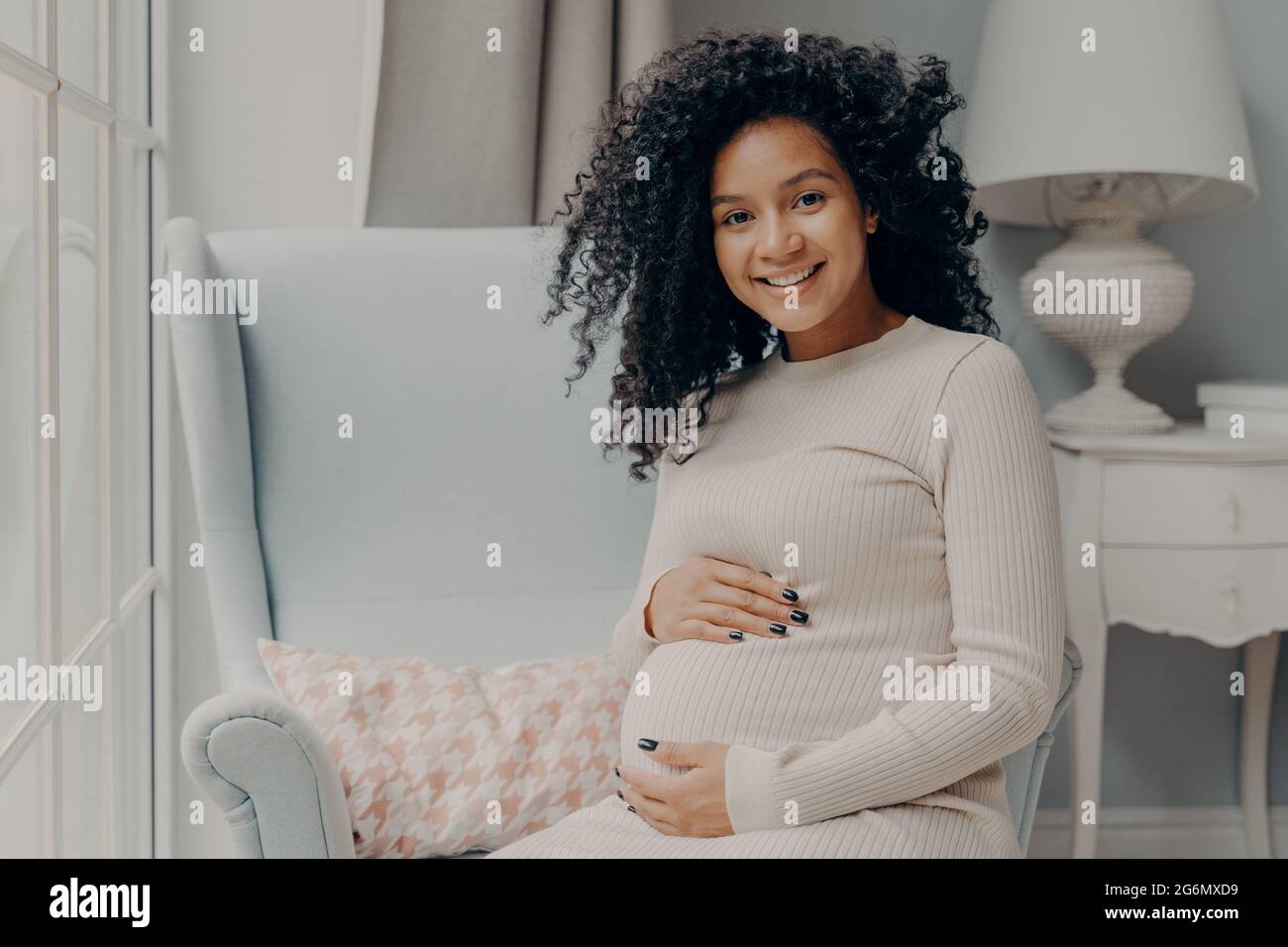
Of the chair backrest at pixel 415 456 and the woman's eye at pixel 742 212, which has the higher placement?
the woman's eye at pixel 742 212

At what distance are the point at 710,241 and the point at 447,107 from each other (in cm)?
59

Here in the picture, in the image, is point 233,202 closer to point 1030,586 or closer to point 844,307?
point 844,307

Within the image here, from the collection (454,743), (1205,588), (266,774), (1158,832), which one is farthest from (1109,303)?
(266,774)

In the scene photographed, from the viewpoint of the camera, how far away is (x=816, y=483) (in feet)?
3.08

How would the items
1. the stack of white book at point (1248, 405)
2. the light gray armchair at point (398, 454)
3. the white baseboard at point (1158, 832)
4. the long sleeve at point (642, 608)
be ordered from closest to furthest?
1. the long sleeve at point (642, 608)
2. the light gray armchair at point (398, 454)
3. the stack of white book at point (1248, 405)
4. the white baseboard at point (1158, 832)

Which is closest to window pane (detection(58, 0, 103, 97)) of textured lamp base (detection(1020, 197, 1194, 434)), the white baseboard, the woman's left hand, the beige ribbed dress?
the beige ribbed dress

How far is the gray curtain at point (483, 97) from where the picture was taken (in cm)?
150

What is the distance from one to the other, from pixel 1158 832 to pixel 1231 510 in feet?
2.31

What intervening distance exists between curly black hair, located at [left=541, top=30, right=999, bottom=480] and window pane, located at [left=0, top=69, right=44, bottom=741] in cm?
50

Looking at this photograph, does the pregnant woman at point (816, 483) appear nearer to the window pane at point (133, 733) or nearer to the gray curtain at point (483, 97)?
the gray curtain at point (483, 97)

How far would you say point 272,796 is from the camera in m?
0.91

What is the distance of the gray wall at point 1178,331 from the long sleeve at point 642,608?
81 cm

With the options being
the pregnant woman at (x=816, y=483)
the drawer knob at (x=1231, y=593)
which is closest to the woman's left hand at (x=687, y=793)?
the pregnant woman at (x=816, y=483)

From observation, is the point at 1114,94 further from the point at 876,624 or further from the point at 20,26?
the point at 20,26
